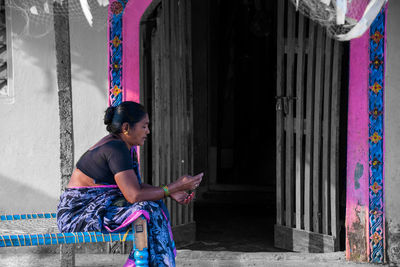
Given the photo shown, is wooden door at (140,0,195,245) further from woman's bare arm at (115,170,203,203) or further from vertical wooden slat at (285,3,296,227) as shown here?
woman's bare arm at (115,170,203,203)

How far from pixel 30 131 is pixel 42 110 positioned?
218 mm

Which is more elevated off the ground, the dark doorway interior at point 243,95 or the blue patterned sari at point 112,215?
the dark doorway interior at point 243,95

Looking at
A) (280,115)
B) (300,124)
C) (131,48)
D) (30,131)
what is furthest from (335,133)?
(30,131)

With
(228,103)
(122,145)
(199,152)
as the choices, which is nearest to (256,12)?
(228,103)

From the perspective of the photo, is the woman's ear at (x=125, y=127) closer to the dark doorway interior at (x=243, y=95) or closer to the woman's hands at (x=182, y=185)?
the woman's hands at (x=182, y=185)

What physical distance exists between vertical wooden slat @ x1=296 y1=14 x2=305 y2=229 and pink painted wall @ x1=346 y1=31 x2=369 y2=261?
0.53 m

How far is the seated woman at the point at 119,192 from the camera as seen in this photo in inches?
148

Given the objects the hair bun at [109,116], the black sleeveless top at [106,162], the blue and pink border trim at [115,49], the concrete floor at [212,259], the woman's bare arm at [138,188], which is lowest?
the concrete floor at [212,259]

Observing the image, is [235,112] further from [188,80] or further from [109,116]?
[109,116]

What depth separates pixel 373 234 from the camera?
5141 mm

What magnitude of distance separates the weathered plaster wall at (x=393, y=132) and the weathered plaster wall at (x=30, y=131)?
9.27 ft

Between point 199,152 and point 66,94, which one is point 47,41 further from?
point 199,152

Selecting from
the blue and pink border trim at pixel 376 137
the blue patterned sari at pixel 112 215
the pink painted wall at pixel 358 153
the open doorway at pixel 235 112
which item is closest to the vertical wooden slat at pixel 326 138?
the pink painted wall at pixel 358 153

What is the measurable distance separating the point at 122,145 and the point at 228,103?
4.60 meters
